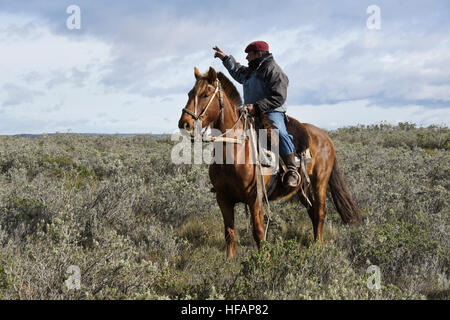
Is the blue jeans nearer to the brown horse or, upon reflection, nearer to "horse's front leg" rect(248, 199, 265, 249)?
the brown horse

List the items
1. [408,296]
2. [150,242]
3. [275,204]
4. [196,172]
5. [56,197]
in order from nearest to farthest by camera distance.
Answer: [408,296] < [150,242] < [56,197] < [275,204] < [196,172]

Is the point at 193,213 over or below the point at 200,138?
below

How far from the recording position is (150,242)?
16.0 ft

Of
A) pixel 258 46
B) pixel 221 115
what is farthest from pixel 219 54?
pixel 221 115

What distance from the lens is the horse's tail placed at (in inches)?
225

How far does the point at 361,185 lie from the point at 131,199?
16.4 ft

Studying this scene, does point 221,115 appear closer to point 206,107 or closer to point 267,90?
point 206,107

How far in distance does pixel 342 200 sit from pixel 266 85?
281 cm

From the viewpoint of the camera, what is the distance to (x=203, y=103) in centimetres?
380

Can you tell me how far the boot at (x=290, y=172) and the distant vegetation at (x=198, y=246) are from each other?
91 cm

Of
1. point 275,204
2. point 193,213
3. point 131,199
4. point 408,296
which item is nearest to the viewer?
point 408,296

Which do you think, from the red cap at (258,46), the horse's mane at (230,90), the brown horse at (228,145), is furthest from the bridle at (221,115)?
the red cap at (258,46)
